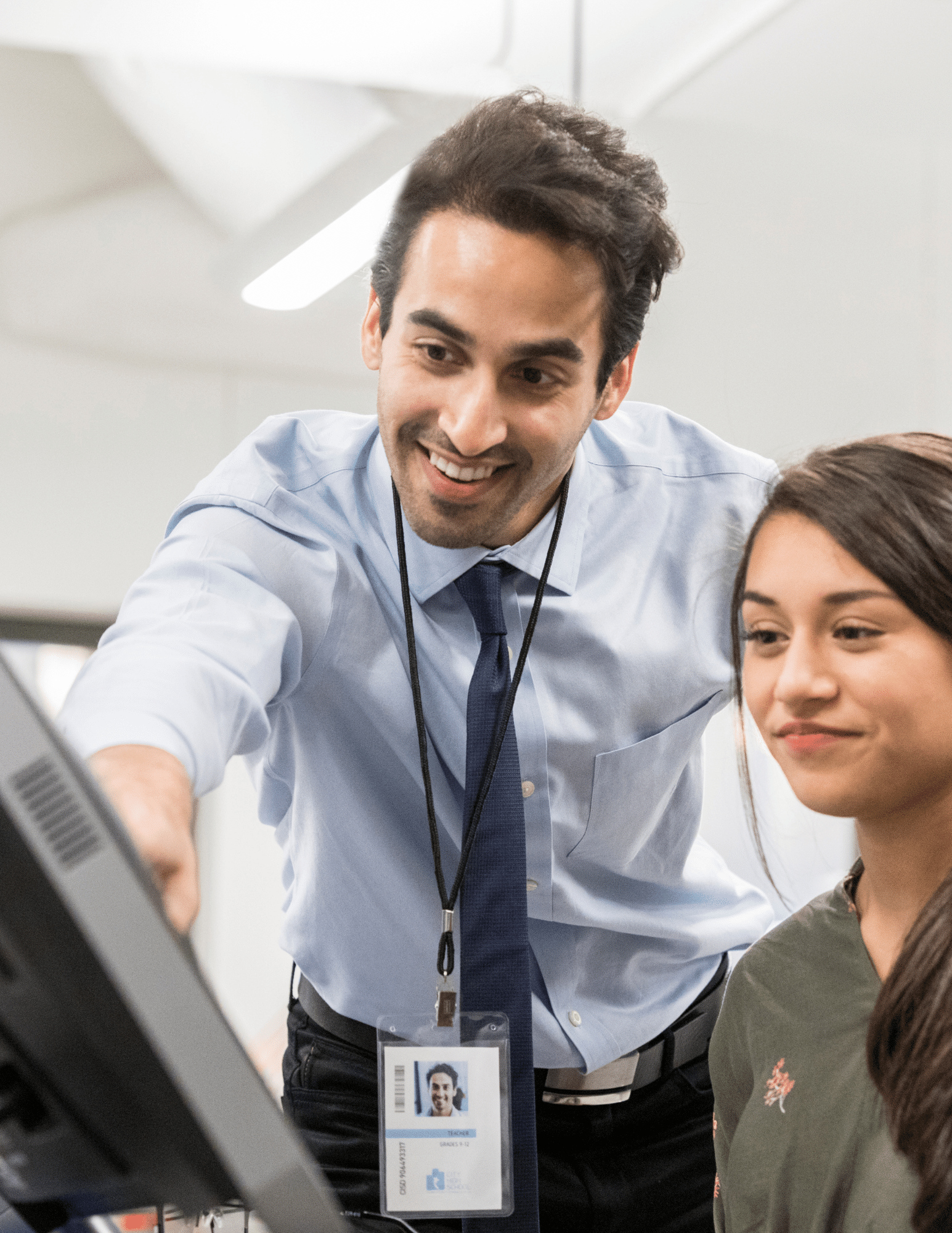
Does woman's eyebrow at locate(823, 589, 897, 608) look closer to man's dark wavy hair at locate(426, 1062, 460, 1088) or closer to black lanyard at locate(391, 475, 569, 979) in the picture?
black lanyard at locate(391, 475, 569, 979)

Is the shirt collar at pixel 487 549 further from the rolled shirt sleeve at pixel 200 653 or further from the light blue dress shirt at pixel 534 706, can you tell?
the rolled shirt sleeve at pixel 200 653

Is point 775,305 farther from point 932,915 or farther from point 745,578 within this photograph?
point 932,915

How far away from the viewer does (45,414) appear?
3.41 meters

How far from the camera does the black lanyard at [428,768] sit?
4.31ft

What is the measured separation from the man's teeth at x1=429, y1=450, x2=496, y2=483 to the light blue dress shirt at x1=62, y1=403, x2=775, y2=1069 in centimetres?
11

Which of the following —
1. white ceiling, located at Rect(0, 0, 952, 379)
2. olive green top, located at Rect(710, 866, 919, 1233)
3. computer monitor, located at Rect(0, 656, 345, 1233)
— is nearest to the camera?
computer monitor, located at Rect(0, 656, 345, 1233)

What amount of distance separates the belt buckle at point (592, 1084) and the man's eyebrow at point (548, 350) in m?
0.72

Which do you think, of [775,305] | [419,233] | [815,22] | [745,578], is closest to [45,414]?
[775,305]

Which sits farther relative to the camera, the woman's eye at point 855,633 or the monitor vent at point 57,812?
the woman's eye at point 855,633

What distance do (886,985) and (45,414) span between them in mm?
2831

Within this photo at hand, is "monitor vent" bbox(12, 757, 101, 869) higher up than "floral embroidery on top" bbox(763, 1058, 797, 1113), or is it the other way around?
"monitor vent" bbox(12, 757, 101, 869)

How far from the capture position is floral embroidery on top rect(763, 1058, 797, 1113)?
1.10 meters

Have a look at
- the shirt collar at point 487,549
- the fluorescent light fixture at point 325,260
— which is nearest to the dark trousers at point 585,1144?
the shirt collar at point 487,549

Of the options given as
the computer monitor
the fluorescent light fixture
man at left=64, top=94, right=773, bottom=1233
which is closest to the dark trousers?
man at left=64, top=94, right=773, bottom=1233
